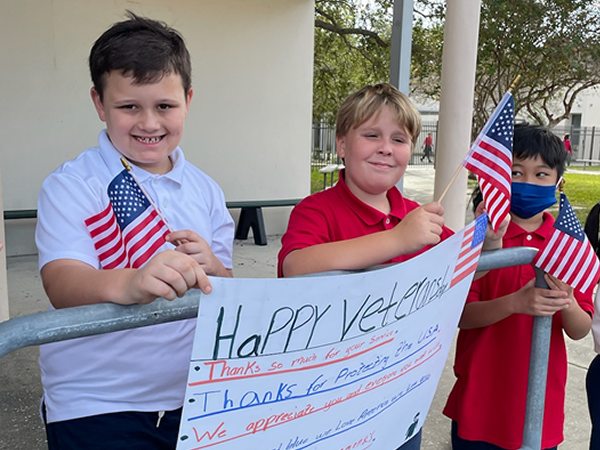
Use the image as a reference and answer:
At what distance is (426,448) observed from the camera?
117 inches

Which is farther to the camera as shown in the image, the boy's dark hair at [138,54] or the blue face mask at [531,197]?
the blue face mask at [531,197]

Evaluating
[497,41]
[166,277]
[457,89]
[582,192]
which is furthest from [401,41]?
[582,192]

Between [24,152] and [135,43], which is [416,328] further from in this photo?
[24,152]

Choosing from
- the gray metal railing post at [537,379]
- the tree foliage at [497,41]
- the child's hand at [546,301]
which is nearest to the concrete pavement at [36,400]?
the gray metal railing post at [537,379]

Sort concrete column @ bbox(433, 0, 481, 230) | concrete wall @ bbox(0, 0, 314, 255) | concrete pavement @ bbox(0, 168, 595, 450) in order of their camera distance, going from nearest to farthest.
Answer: concrete pavement @ bbox(0, 168, 595, 450) < concrete column @ bbox(433, 0, 481, 230) < concrete wall @ bbox(0, 0, 314, 255)

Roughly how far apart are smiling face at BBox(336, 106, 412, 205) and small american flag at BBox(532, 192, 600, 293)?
19.0 inches

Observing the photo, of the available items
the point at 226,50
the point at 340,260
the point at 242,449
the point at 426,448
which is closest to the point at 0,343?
the point at 242,449

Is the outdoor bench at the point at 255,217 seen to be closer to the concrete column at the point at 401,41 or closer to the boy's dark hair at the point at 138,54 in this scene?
the concrete column at the point at 401,41

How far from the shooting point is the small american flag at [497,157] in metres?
1.55

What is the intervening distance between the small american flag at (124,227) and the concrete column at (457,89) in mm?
4236

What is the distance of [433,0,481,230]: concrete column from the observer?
5.22 metres

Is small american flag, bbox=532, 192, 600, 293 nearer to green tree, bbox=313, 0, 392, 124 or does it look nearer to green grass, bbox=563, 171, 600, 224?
green grass, bbox=563, 171, 600, 224

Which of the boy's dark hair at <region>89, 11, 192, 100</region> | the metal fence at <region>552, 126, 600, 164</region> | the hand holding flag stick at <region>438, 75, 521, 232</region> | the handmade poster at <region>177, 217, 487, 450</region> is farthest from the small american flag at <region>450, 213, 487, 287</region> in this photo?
the metal fence at <region>552, 126, 600, 164</region>

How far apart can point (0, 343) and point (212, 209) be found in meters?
0.87
